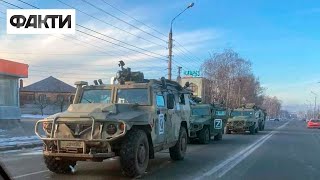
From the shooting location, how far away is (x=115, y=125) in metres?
10.5

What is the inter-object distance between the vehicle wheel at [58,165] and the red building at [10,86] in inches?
1019

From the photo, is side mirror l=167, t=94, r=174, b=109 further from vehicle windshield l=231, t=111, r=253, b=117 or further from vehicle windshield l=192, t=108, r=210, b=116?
vehicle windshield l=231, t=111, r=253, b=117

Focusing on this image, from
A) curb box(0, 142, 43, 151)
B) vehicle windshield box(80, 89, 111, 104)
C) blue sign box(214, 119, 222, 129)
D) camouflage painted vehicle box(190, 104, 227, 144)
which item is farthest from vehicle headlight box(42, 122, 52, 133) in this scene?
blue sign box(214, 119, 222, 129)

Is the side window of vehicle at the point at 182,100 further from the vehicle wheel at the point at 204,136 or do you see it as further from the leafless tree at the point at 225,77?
the leafless tree at the point at 225,77

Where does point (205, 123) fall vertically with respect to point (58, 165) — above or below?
above

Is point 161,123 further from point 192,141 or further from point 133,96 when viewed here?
point 192,141

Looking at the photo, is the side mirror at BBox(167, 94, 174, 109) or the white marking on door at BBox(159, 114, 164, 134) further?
the side mirror at BBox(167, 94, 174, 109)

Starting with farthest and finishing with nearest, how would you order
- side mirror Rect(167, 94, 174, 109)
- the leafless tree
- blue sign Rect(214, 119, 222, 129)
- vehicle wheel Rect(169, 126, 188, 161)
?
the leafless tree, blue sign Rect(214, 119, 222, 129), vehicle wheel Rect(169, 126, 188, 161), side mirror Rect(167, 94, 174, 109)

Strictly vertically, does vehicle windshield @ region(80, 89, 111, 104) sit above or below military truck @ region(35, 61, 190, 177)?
above

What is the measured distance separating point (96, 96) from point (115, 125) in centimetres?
237

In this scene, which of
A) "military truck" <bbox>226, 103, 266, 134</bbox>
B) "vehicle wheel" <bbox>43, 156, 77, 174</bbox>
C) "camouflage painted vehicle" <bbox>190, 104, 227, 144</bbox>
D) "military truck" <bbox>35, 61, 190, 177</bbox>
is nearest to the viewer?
"military truck" <bbox>35, 61, 190, 177</bbox>

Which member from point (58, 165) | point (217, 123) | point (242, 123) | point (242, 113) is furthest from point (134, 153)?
point (242, 113)

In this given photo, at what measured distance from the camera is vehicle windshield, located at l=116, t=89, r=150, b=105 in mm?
12375

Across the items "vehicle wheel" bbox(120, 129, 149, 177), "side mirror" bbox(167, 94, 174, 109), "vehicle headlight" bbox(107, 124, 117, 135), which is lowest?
"vehicle wheel" bbox(120, 129, 149, 177)
